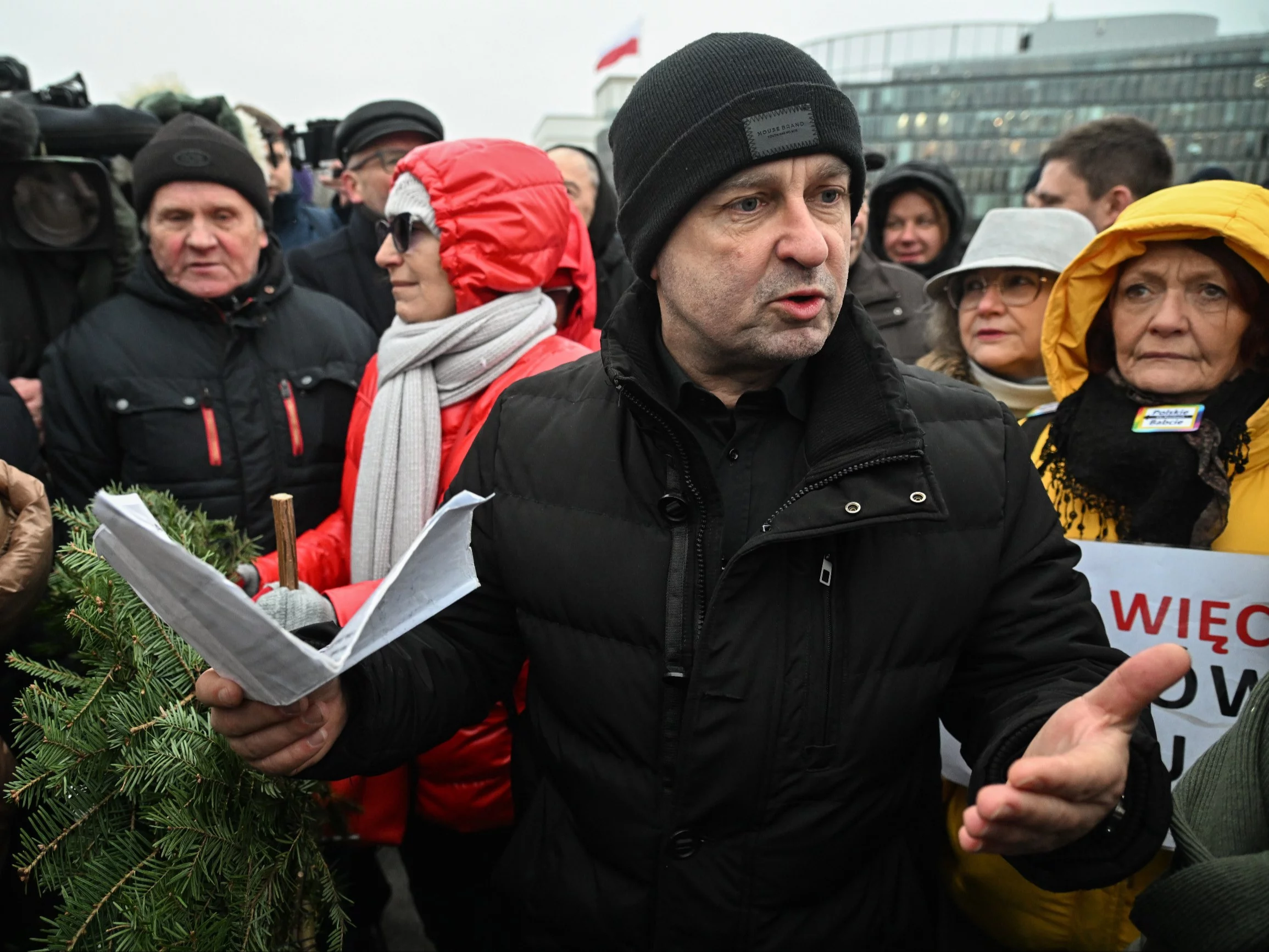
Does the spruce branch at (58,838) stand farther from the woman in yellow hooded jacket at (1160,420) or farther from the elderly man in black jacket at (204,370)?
the woman in yellow hooded jacket at (1160,420)

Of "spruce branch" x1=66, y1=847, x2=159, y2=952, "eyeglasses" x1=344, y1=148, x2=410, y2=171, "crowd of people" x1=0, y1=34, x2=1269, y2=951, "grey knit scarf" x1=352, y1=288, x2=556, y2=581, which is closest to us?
"crowd of people" x1=0, y1=34, x2=1269, y2=951

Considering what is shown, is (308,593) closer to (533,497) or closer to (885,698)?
(533,497)

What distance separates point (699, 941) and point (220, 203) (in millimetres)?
2670

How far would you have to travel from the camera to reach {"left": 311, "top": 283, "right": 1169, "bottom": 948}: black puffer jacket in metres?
1.51

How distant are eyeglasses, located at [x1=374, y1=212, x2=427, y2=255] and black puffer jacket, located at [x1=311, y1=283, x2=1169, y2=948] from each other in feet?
3.87

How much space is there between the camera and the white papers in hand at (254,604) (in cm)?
106

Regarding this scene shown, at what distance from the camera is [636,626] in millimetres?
1595

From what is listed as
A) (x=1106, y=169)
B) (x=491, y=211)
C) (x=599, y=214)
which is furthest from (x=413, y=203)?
(x=1106, y=169)

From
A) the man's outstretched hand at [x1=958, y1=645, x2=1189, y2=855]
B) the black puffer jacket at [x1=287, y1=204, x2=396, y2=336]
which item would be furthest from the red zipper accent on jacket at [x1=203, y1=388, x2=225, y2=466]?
the man's outstretched hand at [x1=958, y1=645, x2=1189, y2=855]

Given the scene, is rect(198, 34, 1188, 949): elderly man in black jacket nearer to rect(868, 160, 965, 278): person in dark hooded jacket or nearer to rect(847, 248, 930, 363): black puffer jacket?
rect(847, 248, 930, 363): black puffer jacket

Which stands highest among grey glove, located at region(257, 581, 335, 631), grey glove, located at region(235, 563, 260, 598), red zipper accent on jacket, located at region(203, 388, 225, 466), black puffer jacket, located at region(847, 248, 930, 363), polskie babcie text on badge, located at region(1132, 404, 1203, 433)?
black puffer jacket, located at region(847, 248, 930, 363)

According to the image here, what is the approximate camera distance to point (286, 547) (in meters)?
1.67

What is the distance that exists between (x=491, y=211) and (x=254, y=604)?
5.72 ft

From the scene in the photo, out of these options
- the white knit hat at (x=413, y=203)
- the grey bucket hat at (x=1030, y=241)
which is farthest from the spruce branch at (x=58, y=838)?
the grey bucket hat at (x=1030, y=241)
